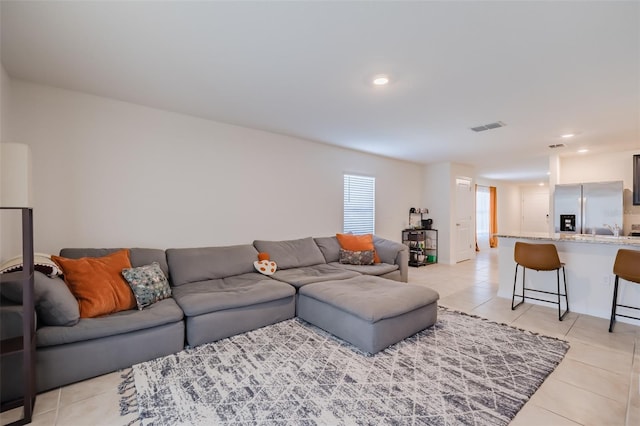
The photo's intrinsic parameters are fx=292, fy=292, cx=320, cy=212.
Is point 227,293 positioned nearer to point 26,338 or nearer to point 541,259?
point 26,338

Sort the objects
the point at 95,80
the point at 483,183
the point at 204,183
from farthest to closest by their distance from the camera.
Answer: the point at 483,183, the point at 204,183, the point at 95,80

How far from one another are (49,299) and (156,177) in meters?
1.74

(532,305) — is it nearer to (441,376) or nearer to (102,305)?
(441,376)

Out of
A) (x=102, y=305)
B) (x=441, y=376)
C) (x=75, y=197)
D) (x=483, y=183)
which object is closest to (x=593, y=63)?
(x=441, y=376)

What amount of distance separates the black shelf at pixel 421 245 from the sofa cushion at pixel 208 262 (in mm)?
4029

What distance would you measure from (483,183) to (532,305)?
6.78m

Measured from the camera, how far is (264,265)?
3793 mm

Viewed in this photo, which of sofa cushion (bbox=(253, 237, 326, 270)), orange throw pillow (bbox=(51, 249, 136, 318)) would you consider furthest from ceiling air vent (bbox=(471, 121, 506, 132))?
orange throw pillow (bbox=(51, 249, 136, 318))

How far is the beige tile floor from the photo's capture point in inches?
71.0

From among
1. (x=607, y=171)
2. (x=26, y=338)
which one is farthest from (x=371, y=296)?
(x=607, y=171)

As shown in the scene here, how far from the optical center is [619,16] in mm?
1778

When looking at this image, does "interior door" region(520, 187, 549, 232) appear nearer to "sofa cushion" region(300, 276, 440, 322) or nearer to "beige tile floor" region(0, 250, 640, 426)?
"beige tile floor" region(0, 250, 640, 426)

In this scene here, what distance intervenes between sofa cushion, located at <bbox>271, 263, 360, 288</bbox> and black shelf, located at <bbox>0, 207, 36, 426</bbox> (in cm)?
221

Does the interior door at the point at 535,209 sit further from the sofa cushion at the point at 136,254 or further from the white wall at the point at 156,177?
the sofa cushion at the point at 136,254
